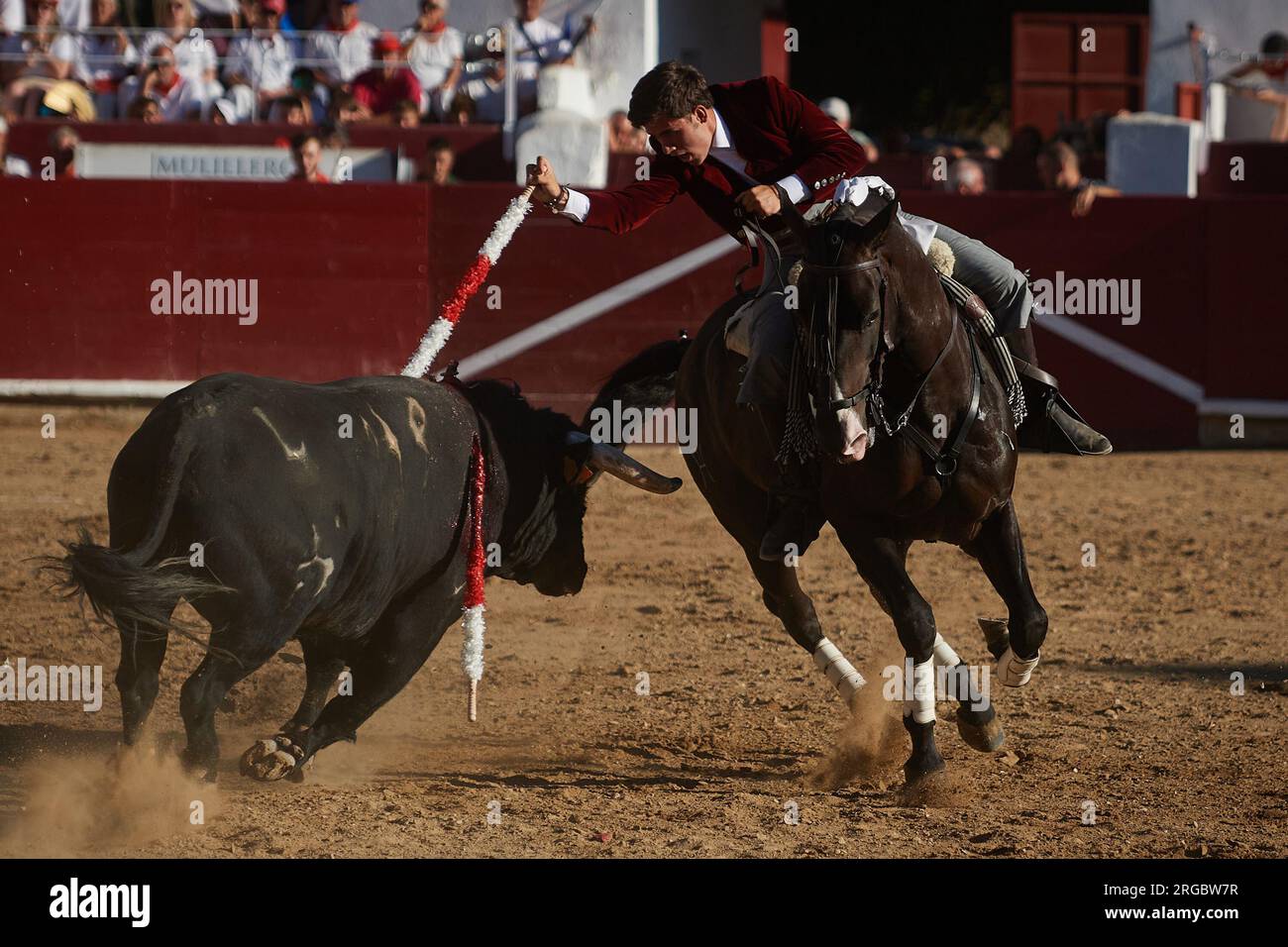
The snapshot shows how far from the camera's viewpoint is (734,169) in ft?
16.3

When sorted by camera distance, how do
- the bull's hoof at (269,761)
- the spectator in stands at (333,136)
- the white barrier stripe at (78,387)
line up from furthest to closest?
the spectator in stands at (333,136)
the white barrier stripe at (78,387)
the bull's hoof at (269,761)

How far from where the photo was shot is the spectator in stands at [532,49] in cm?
1288

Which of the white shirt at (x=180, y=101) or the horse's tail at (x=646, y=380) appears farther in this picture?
the white shirt at (x=180, y=101)

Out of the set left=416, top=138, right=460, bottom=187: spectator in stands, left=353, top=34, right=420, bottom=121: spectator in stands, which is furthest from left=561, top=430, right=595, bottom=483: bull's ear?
left=353, top=34, right=420, bottom=121: spectator in stands

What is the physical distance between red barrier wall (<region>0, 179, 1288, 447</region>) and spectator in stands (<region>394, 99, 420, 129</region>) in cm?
187

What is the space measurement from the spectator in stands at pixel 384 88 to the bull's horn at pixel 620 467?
8469 millimetres

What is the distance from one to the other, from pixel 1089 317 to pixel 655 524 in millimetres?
3537

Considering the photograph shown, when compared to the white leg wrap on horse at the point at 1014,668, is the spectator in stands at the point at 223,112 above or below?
above

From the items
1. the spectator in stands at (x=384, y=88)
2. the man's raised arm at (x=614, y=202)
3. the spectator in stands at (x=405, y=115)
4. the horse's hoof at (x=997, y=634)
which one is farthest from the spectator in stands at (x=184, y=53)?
the horse's hoof at (x=997, y=634)

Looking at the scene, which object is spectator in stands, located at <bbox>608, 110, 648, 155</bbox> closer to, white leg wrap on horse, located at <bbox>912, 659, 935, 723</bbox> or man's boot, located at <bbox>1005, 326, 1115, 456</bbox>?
man's boot, located at <bbox>1005, 326, 1115, 456</bbox>

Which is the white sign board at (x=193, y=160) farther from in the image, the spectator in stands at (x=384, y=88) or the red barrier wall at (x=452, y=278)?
the red barrier wall at (x=452, y=278)

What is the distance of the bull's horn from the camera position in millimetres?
5035

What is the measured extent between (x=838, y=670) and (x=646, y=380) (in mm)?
1181
